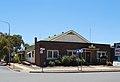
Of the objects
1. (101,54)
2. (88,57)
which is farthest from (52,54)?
(101,54)

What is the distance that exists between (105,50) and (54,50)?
10.4m

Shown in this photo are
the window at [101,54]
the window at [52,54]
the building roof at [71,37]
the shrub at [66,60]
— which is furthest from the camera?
the building roof at [71,37]

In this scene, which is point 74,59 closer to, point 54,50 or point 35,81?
point 54,50

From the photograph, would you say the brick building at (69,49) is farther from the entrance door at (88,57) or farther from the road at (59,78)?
the road at (59,78)

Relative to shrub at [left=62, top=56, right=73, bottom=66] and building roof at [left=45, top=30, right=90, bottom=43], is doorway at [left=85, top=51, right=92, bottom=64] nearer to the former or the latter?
building roof at [left=45, top=30, right=90, bottom=43]

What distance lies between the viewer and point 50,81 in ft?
67.7

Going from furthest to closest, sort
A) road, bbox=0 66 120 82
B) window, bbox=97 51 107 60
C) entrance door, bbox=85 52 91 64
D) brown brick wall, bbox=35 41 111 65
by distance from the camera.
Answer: window, bbox=97 51 107 60 < entrance door, bbox=85 52 91 64 < brown brick wall, bbox=35 41 111 65 < road, bbox=0 66 120 82

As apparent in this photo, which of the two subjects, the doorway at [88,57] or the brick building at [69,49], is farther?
the doorway at [88,57]

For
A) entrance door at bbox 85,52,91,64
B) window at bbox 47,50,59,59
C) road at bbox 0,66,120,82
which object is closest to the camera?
road at bbox 0,66,120,82

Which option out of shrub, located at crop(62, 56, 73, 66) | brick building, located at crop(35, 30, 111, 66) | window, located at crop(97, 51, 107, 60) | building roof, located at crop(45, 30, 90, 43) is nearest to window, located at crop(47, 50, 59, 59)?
brick building, located at crop(35, 30, 111, 66)

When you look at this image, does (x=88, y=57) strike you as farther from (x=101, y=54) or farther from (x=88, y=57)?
(x=101, y=54)

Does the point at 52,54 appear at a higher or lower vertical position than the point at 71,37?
lower

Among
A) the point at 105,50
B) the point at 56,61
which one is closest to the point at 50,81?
the point at 56,61

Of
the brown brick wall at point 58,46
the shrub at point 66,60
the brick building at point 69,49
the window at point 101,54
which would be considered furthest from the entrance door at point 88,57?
the shrub at point 66,60
